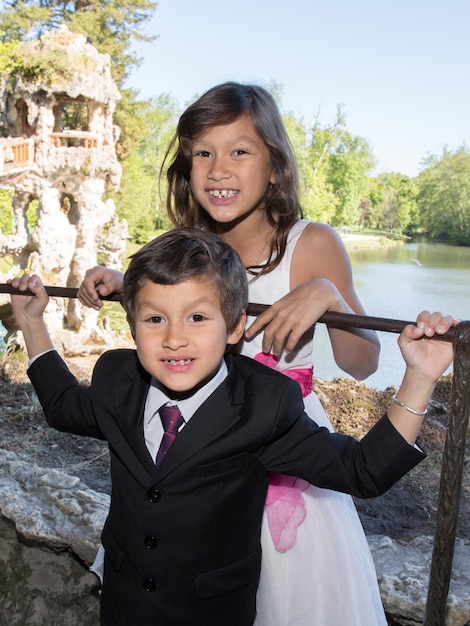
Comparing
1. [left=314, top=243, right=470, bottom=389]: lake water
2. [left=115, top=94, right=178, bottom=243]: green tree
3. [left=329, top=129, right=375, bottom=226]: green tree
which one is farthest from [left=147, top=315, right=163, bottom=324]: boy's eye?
[left=329, top=129, right=375, bottom=226]: green tree

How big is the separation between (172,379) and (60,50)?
9.18 metres

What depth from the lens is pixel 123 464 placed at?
100cm

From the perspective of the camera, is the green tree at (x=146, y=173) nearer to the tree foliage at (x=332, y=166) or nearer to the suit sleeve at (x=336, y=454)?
the tree foliage at (x=332, y=166)

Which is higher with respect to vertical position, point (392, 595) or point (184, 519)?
point (184, 519)

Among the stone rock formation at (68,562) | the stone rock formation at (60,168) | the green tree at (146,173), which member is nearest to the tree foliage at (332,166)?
the green tree at (146,173)

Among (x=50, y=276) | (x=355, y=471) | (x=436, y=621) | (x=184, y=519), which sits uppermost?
(x=355, y=471)

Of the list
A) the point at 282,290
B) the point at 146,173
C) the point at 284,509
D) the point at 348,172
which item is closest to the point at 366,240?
the point at 348,172

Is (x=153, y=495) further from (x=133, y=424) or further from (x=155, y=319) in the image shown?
(x=155, y=319)

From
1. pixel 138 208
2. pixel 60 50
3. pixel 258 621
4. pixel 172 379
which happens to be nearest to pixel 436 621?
pixel 258 621

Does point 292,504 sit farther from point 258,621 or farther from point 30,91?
point 30,91

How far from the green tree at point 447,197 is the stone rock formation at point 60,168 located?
1363 centimetres

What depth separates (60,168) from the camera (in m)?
9.32

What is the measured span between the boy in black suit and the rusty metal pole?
44 mm

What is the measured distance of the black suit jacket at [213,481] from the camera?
35.4 inches
